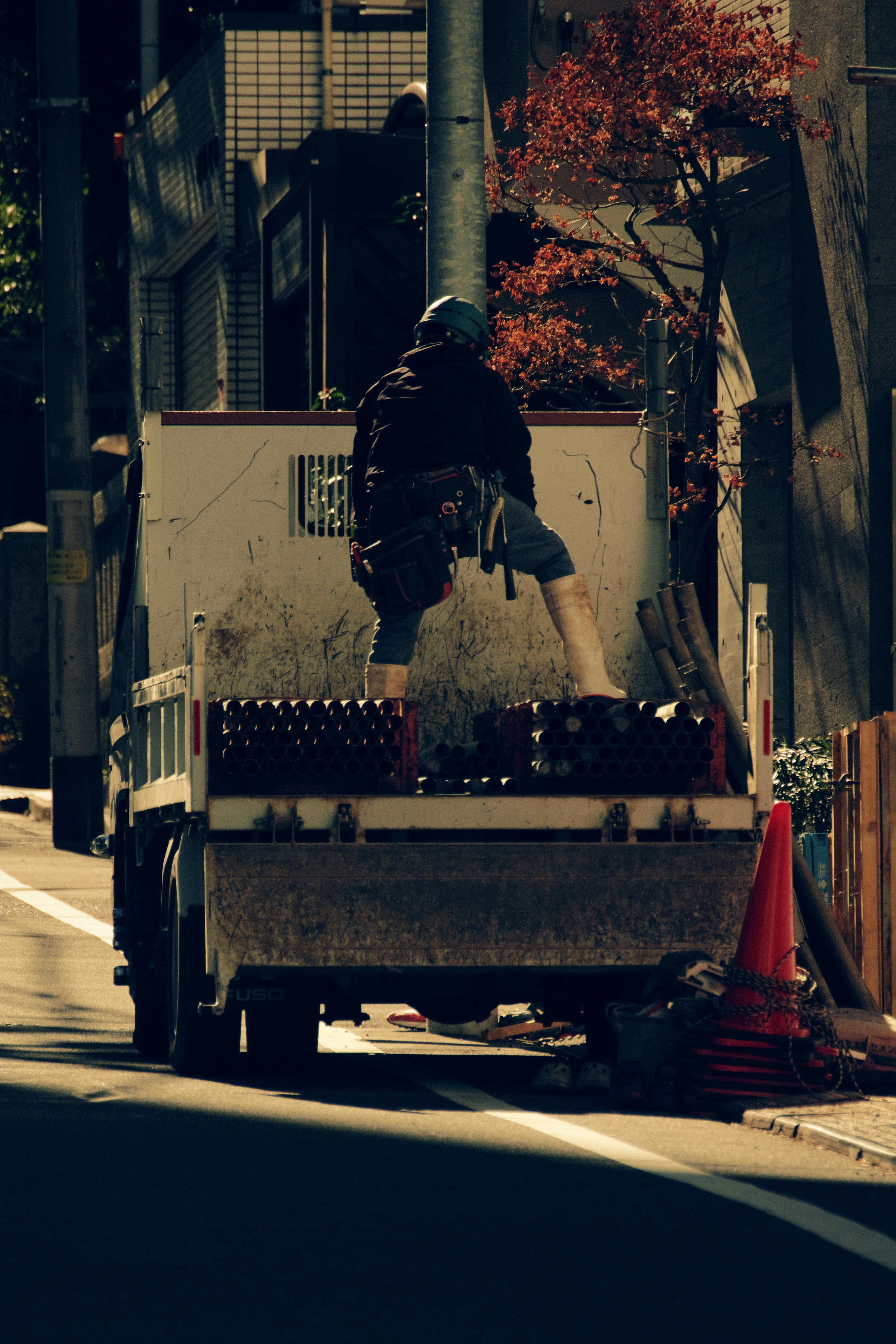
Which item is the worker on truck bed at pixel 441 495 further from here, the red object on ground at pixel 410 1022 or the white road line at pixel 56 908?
the white road line at pixel 56 908

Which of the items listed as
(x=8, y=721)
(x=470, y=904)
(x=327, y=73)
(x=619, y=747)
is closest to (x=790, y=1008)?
(x=619, y=747)

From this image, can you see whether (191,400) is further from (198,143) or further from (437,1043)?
(437,1043)

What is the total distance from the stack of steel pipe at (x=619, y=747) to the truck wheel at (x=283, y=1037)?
143cm

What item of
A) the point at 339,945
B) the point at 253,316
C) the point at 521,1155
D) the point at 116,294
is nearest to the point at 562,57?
the point at 253,316

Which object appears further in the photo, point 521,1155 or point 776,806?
point 776,806

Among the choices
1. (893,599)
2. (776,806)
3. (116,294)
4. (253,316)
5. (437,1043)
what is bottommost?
(437,1043)

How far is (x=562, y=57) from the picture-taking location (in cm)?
1814

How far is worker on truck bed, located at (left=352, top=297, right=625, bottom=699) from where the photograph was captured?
1067cm

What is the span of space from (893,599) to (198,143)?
12380 millimetres

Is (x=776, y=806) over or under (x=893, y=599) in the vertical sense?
under

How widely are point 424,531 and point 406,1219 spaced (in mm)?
4323

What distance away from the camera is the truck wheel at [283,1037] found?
10.4 meters

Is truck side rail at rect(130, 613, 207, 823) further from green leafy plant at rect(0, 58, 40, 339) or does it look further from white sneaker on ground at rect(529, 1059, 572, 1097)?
green leafy plant at rect(0, 58, 40, 339)

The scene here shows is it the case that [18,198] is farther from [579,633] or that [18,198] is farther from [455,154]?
[579,633]
